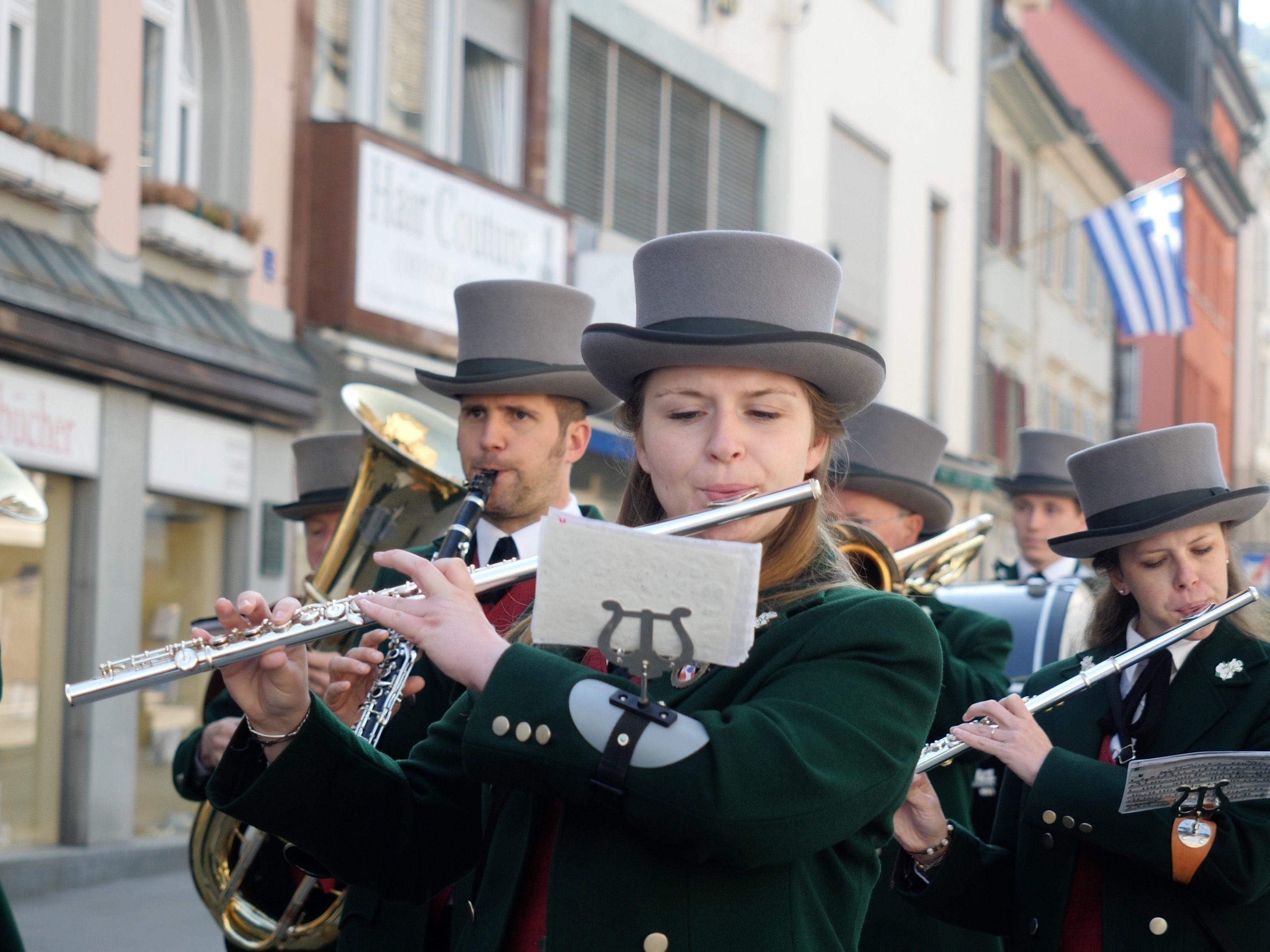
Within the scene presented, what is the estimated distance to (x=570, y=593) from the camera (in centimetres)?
216

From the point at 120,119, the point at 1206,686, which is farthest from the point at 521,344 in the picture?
the point at 120,119

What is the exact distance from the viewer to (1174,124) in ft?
127

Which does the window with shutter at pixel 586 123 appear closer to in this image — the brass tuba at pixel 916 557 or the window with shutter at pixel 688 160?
the window with shutter at pixel 688 160

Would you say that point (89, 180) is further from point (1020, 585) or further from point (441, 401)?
point (1020, 585)

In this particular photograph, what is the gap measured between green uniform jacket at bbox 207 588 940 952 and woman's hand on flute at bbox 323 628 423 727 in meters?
0.36

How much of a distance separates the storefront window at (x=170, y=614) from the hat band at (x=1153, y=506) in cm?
728

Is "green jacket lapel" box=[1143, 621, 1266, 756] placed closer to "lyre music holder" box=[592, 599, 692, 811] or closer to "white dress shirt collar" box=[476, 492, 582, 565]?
"white dress shirt collar" box=[476, 492, 582, 565]

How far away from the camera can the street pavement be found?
8125 millimetres

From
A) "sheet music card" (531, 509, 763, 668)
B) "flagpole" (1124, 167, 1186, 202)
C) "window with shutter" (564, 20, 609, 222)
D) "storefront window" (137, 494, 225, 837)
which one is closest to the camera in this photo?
"sheet music card" (531, 509, 763, 668)

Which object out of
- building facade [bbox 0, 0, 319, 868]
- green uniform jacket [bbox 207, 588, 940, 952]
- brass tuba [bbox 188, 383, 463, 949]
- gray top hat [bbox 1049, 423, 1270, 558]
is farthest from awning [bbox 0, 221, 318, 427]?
green uniform jacket [bbox 207, 588, 940, 952]

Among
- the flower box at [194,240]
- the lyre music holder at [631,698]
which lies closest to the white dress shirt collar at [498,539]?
the lyre music holder at [631,698]

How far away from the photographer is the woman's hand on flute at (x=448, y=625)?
7.59 ft

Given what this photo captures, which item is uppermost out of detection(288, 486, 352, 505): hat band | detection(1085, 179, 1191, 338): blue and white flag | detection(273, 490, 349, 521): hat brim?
detection(1085, 179, 1191, 338): blue and white flag

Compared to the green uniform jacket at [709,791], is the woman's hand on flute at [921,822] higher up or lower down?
lower down
